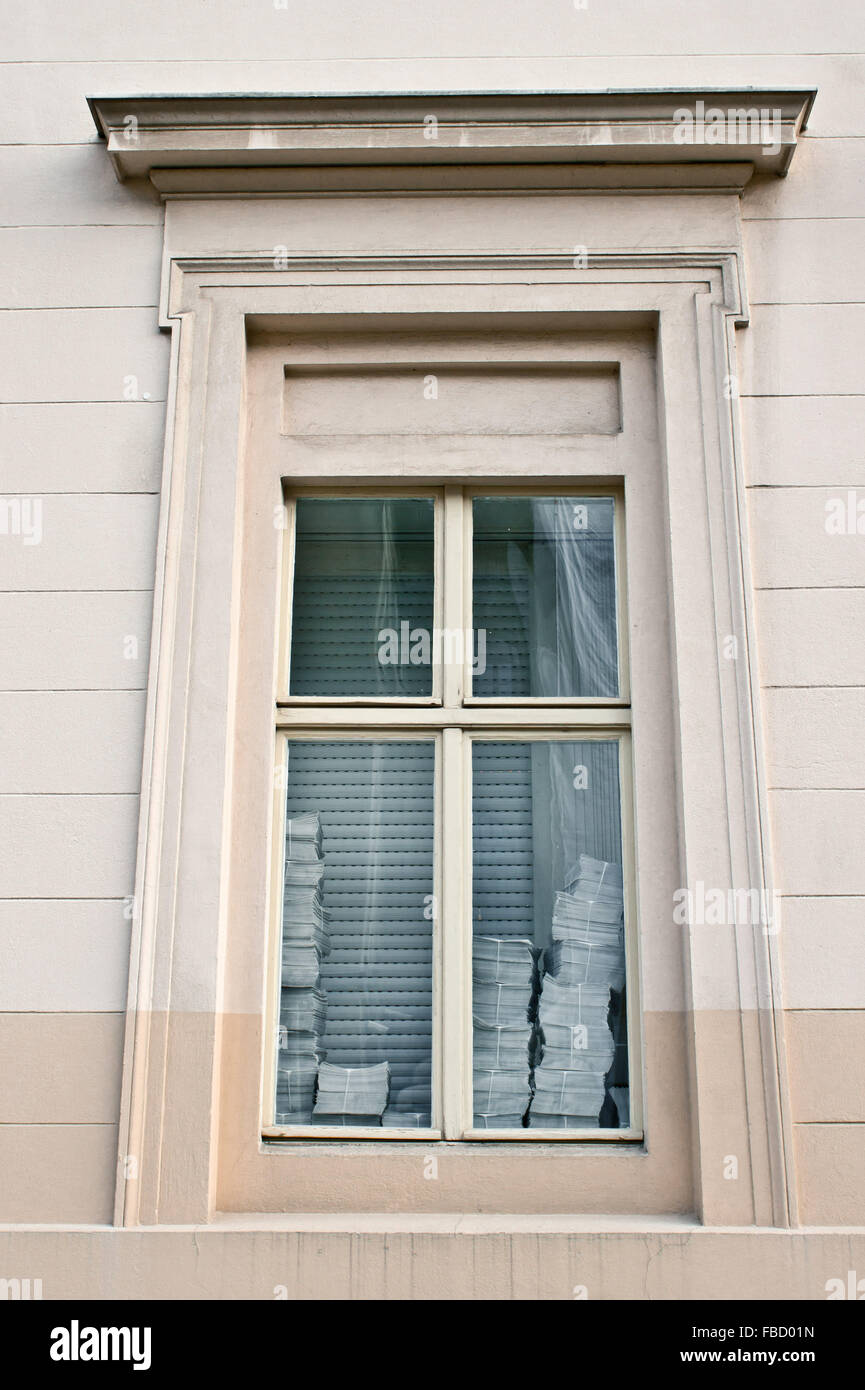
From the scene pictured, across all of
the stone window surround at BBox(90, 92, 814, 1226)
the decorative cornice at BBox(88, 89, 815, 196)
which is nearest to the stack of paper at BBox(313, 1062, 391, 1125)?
the stone window surround at BBox(90, 92, 814, 1226)

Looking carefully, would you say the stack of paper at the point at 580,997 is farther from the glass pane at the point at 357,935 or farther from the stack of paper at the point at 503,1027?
the glass pane at the point at 357,935

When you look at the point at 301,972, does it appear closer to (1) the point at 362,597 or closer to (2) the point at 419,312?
(1) the point at 362,597

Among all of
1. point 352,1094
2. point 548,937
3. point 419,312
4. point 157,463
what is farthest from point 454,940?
point 419,312

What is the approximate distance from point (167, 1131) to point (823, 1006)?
1809mm

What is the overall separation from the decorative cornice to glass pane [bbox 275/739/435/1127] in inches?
73.2

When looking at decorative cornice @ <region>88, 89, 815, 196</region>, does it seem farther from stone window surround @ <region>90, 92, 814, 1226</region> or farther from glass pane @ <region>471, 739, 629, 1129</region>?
glass pane @ <region>471, 739, 629, 1129</region>

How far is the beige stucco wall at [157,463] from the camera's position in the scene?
3.60 meters

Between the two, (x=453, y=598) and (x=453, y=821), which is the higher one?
(x=453, y=598)

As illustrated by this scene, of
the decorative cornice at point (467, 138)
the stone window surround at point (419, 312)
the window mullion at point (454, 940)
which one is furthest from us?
the decorative cornice at point (467, 138)

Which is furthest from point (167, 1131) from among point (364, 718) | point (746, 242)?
point (746, 242)

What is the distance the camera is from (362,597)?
4.18m

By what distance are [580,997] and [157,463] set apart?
2052mm

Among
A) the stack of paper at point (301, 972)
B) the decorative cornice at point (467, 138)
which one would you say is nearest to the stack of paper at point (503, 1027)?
the stack of paper at point (301, 972)

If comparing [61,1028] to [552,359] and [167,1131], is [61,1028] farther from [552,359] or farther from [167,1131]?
[552,359]
